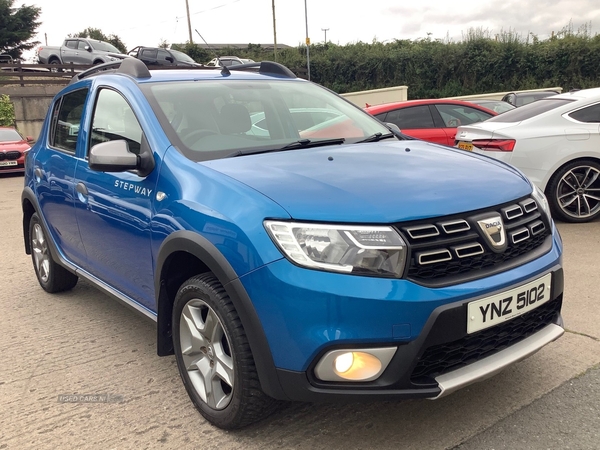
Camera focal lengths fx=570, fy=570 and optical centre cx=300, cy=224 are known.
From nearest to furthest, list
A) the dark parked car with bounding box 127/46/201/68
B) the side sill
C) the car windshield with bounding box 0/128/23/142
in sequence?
the side sill, the car windshield with bounding box 0/128/23/142, the dark parked car with bounding box 127/46/201/68

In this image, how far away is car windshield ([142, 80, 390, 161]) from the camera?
9.98 feet

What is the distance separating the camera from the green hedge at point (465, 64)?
3003cm

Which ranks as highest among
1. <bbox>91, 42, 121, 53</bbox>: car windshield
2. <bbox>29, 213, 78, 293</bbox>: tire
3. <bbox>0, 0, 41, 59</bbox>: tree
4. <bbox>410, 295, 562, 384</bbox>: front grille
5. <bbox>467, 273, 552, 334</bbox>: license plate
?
<bbox>0, 0, 41, 59</bbox>: tree

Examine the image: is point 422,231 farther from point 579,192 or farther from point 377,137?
point 579,192

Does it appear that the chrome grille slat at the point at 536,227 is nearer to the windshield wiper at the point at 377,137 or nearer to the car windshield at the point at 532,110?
the windshield wiper at the point at 377,137

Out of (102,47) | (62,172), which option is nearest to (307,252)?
(62,172)

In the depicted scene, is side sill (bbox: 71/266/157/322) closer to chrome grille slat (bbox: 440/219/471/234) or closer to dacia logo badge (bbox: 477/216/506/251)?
chrome grille slat (bbox: 440/219/471/234)

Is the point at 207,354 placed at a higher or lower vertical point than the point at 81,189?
lower

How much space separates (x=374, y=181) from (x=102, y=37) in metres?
71.7

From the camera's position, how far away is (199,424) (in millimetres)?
2725

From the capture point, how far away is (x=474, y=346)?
91.6 inches

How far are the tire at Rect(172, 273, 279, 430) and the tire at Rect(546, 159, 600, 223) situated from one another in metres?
4.87

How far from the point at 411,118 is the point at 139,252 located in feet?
21.0

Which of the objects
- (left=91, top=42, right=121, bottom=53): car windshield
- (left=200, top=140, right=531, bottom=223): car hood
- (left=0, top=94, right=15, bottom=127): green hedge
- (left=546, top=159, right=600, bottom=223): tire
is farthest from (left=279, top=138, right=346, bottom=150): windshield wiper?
(left=91, top=42, right=121, bottom=53): car windshield
